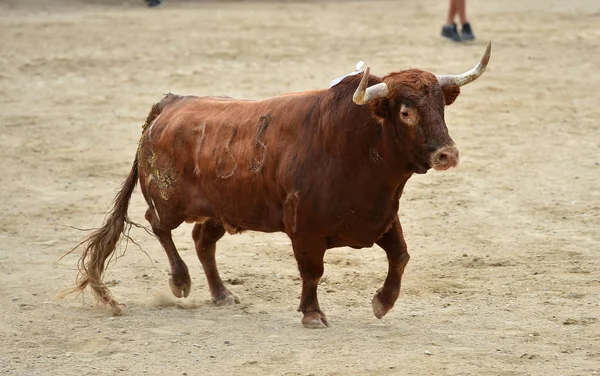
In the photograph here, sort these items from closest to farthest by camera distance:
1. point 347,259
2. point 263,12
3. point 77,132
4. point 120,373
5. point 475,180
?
point 120,373 < point 347,259 < point 475,180 < point 77,132 < point 263,12

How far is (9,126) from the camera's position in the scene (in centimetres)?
1310

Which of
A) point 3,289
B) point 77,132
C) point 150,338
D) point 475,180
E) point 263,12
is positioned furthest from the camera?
point 263,12

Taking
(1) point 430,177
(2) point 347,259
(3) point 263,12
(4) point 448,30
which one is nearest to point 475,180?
(1) point 430,177

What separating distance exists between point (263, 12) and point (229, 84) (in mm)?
6031

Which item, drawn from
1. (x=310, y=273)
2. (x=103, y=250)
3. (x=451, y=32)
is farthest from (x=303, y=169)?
(x=451, y=32)

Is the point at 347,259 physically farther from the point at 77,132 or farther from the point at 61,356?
the point at 77,132

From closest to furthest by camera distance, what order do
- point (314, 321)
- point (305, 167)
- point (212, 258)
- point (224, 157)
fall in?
point (305, 167), point (314, 321), point (224, 157), point (212, 258)

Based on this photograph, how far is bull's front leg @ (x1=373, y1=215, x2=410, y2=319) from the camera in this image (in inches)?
275

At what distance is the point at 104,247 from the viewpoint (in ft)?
25.9

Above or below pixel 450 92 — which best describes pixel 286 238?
below

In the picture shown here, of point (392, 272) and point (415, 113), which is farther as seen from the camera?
point (392, 272)

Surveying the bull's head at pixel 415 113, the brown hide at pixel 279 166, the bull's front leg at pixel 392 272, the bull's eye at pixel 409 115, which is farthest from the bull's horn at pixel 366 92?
the bull's front leg at pixel 392 272

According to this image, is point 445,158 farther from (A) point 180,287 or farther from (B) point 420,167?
(A) point 180,287

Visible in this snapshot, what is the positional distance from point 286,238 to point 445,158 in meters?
3.20
